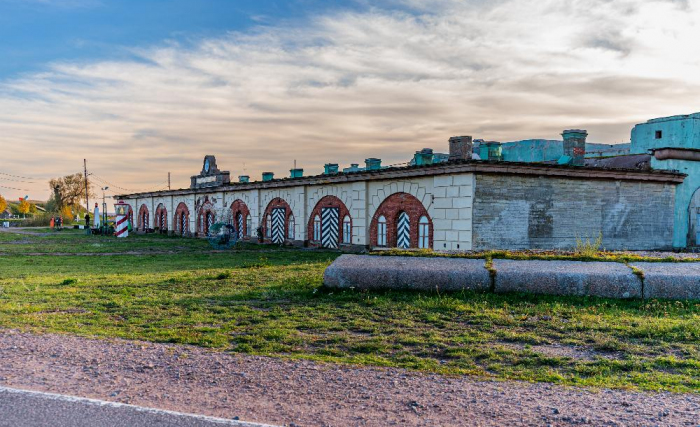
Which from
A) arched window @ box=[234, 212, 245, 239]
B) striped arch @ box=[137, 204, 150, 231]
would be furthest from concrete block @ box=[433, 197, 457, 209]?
striped arch @ box=[137, 204, 150, 231]

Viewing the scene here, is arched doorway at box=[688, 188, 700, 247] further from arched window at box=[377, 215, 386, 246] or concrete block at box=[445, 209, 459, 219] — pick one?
arched window at box=[377, 215, 386, 246]

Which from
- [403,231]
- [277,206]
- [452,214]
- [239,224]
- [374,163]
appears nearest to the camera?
[452,214]

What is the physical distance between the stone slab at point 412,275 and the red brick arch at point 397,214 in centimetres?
939

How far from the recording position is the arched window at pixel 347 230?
2536cm

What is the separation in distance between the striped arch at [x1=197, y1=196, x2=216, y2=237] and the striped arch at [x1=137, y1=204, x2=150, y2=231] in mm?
12843

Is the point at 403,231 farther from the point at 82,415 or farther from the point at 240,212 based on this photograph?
the point at 82,415

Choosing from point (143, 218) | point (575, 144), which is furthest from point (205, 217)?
point (575, 144)

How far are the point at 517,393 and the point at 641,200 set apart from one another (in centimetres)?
1890

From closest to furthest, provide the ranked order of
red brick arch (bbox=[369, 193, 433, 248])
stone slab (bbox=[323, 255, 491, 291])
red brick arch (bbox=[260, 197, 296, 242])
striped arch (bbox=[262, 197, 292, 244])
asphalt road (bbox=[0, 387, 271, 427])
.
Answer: asphalt road (bbox=[0, 387, 271, 427])
stone slab (bbox=[323, 255, 491, 291])
red brick arch (bbox=[369, 193, 433, 248])
red brick arch (bbox=[260, 197, 296, 242])
striped arch (bbox=[262, 197, 292, 244])

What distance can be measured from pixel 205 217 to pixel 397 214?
2185cm

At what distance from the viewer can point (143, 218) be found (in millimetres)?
53906

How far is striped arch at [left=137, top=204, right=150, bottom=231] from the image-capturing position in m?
52.8

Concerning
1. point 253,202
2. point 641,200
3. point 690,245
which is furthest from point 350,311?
point 253,202

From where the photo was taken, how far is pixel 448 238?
63.3 ft
